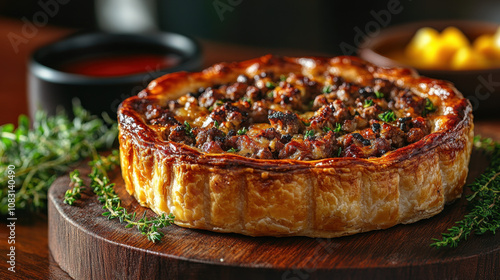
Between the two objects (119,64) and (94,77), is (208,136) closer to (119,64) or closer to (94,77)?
(94,77)

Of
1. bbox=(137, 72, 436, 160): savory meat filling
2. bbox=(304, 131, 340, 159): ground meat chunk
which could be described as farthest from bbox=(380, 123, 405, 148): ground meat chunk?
bbox=(304, 131, 340, 159): ground meat chunk

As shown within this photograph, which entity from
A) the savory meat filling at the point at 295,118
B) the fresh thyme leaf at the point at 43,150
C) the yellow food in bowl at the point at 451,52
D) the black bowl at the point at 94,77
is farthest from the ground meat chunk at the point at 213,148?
the yellow food in bowl at the point at 451,52

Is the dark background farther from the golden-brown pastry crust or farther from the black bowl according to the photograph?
the golden-brown pastry crust

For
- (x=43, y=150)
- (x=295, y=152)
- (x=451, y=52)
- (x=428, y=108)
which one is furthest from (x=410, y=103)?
(x=43, y=150)

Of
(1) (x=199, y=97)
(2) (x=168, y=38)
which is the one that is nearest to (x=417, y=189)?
(1) (x=199, y=97)

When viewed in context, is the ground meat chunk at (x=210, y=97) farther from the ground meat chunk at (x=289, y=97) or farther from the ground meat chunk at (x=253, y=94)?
the ground meat chunk at (x=289, y=97)

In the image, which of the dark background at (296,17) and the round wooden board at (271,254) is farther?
the dark background at (296,17)
